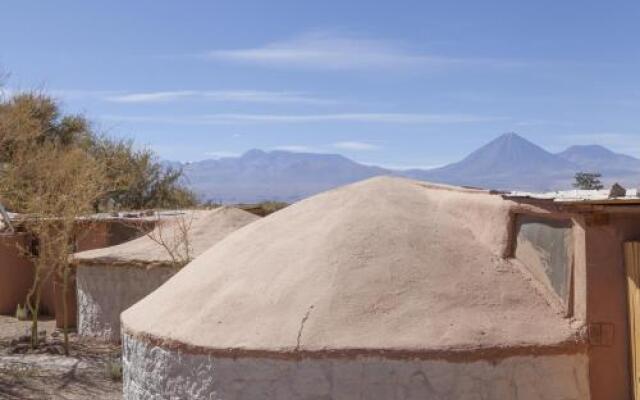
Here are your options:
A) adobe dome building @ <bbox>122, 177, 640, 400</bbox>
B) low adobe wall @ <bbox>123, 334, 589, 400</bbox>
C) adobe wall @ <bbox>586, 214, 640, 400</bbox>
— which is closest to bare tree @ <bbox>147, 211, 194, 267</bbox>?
adobe dome building @ <bbox>122, 177, 640, 400</bbox>

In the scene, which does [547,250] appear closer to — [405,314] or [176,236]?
[405,314]

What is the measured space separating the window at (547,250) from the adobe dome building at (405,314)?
0.01m

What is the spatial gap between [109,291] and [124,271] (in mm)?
613

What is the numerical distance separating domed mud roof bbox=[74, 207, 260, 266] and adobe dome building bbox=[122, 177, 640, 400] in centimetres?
814

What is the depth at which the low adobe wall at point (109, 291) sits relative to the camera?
17.1m

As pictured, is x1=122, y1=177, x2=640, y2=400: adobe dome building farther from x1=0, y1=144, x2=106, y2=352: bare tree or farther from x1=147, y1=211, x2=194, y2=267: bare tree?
x1=0, y1=144, x2=106, y2=352: bare tree

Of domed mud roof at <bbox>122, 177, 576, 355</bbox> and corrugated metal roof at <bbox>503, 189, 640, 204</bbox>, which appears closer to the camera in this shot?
corrugated metal roof at <bbox>503, 189, 640, 204</bbox>

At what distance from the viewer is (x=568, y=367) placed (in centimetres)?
733

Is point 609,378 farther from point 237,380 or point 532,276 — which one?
point 237,380

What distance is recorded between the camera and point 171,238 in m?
18.5

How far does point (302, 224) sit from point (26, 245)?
14.1 m

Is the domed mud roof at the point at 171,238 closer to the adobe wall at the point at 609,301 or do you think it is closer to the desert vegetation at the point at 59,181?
the desert vegetation at the point at 59,181

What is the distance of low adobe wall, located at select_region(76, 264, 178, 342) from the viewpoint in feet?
56.0

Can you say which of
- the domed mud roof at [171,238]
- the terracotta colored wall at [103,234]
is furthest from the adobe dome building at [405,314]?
the terracotta colored wall at [103,234]
